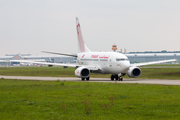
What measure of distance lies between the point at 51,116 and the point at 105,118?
263cm

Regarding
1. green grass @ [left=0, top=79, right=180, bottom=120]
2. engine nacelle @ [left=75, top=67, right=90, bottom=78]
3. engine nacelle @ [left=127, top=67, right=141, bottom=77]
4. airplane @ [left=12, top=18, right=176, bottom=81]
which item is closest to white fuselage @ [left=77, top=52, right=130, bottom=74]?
airplane @ [left=12, top=18, right=176, bottom=81]

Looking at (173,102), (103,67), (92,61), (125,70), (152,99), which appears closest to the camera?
(173,102)

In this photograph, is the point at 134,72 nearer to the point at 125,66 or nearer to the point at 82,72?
the point at 125,66

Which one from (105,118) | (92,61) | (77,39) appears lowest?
(105,118)

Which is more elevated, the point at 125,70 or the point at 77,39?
the point at 77,39

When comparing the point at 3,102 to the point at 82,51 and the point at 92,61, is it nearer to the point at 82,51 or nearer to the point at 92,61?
the point at 92,61

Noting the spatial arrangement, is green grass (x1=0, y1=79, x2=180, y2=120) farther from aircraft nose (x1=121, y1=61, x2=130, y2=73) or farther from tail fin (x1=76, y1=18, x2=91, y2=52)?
tail fin (x1=76, y1=18, x2=91, y2=52)

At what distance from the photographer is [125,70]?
4159 centimetres

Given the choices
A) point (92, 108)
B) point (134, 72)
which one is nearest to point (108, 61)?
point (134, 72)

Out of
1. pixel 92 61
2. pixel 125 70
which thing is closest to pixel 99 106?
pixel 125 70

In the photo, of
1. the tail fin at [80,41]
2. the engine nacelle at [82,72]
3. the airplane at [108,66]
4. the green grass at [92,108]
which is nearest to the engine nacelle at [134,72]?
the airplane at [108,66]

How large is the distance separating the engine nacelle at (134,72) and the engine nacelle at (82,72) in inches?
242

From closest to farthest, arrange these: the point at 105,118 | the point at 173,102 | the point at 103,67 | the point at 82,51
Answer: the point at 105,118
the point at 173,102
the point at 103,67
the point at 82,51

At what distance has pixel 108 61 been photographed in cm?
4431
